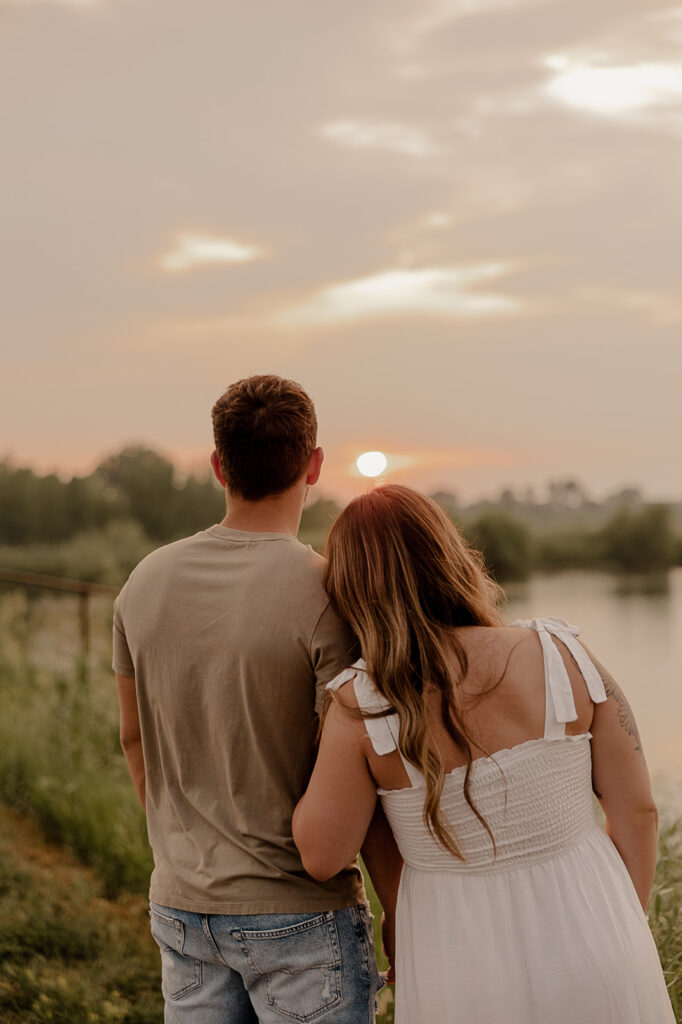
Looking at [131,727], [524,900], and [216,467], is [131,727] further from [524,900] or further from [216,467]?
[524,900]

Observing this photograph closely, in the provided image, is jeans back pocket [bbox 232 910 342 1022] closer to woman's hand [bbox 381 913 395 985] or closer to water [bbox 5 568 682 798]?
woman's hand [bbox 381 913 395 985]

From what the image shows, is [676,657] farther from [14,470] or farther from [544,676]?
[14,470]

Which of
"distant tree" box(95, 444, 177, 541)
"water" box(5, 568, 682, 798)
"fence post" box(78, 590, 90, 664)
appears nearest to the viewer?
"fence post" box(78, 590, 90, 664)

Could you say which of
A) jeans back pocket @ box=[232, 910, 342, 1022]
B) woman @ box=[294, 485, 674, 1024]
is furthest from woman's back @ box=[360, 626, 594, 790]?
jeans back pocket @ box=[232, 910, 342, 1022]

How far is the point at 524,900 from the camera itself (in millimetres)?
1638

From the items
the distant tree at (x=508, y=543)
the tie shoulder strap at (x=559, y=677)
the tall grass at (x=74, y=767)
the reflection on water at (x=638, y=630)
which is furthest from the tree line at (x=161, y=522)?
the tie shoulder strap at (x=559, y=677)

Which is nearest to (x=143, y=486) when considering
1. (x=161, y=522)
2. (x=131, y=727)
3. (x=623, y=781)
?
(x=161, y=522)

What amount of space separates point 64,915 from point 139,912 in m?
0.38

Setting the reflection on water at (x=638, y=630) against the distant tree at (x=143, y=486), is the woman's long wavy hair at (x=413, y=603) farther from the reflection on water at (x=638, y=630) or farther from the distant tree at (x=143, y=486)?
the distant tree at (x=143, y=486)

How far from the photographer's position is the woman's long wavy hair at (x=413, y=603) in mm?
1569

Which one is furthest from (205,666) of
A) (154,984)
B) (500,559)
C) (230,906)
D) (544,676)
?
(500,559)

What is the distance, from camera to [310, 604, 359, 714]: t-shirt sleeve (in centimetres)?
168

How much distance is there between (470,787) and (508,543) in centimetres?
2594

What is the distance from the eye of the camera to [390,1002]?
124 inches
